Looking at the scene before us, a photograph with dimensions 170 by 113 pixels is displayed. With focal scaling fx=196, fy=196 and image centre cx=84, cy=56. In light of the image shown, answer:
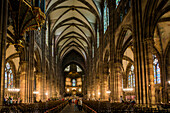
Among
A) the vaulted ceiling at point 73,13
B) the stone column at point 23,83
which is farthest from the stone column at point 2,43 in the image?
the vaulted ceiling at point 73,13

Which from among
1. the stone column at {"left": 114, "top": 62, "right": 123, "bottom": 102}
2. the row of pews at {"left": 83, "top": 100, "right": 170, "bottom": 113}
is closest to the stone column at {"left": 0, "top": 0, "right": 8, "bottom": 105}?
the row of pews at {"left": 83, "top": 100, "right": 170, "bottom": 113}

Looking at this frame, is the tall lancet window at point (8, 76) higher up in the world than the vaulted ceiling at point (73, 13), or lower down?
lower down

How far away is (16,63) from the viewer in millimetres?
44062

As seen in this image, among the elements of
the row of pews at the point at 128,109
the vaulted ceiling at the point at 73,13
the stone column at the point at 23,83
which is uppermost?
the vaulted ceiling at the point at 73,13

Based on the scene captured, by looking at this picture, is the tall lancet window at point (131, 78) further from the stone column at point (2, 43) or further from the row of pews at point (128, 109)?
the stone column at point (2, 43)

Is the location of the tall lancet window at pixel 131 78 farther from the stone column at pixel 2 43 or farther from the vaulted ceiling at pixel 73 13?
the stone column at pixel 2 43

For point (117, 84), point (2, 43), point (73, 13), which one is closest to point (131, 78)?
point (73, 13)

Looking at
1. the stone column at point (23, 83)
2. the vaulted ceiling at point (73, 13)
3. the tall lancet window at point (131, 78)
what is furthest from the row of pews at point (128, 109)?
the tall lancet window at point (131, 78)

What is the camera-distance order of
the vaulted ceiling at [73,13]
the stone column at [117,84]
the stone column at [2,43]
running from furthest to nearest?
the vaulted ceiling at [73,13], the stone column at [117,84], the stone column at [2,43]

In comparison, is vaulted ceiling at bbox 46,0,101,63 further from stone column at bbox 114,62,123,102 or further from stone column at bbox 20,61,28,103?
stone column at bbox 114,62,123,102

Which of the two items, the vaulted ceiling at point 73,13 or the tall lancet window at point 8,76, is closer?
the vaulted ceiling at point 73,13

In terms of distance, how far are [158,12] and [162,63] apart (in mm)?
13024

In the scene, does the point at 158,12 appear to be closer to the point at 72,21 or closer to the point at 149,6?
the point at 149,6

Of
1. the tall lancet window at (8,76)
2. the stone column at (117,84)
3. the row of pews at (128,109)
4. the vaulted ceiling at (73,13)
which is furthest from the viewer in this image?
the tall lancet window at (8,76)
